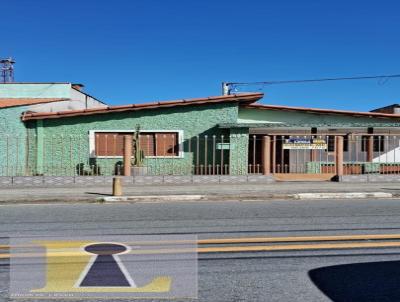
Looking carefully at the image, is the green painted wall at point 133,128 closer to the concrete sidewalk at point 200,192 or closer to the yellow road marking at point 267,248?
the concrete sidewalk at point 200,192

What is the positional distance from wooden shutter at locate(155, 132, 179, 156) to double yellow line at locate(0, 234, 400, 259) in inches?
477

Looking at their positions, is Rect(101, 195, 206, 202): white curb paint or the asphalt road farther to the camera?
Rect(101, 195, 206, 202): white curb paint

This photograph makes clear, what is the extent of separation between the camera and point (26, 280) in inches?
184

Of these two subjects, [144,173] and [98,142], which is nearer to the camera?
[144,173]

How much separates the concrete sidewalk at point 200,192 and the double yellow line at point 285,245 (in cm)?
558

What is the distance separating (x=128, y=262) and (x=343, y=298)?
2534 millimetres

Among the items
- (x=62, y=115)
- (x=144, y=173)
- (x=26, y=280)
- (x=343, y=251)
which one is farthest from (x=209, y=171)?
(x=26, y=280)

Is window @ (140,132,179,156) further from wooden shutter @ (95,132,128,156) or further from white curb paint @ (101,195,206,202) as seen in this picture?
white curb paint @ (101,195,206,202)

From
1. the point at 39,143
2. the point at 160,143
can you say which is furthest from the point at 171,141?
the point at 39,143

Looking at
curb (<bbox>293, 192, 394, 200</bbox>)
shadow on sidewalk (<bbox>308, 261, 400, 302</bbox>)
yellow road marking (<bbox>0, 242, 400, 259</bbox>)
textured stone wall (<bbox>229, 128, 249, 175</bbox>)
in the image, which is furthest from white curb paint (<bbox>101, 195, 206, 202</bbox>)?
shadow on sidewalk (<bbox>308, 261, 400, 302</bbox>)

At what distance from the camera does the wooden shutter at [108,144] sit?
18.6 metres

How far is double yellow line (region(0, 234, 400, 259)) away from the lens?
237 inches

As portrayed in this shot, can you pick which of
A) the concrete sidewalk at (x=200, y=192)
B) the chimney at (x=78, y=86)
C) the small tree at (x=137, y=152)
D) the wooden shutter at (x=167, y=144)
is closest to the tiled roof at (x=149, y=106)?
the small tree at (x=137, y=152)

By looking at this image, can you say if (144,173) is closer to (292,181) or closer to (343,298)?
(292,181)
